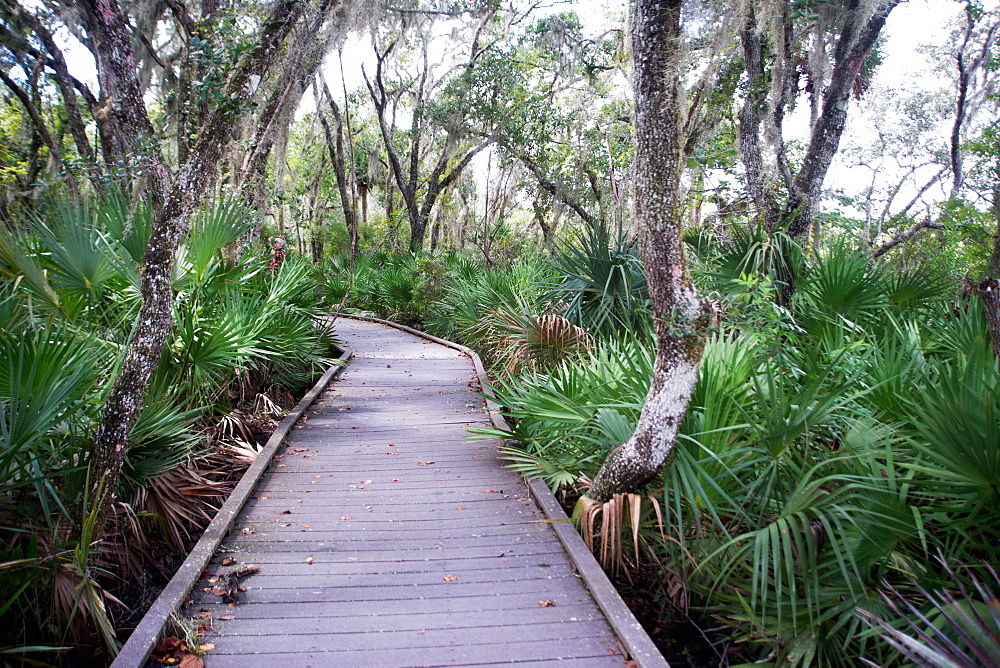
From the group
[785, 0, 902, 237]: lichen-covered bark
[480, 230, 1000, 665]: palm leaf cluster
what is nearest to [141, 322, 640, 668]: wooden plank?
[480, 230, 1000, 665]: palm leaf cluster

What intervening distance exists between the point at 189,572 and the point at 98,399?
1305 millimetres

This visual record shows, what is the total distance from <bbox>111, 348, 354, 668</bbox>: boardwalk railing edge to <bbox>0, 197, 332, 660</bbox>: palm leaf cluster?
0.20 m

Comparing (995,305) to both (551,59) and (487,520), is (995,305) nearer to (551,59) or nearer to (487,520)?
(487,520)

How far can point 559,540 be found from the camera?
3.81m

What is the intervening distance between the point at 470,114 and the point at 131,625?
14.2 m

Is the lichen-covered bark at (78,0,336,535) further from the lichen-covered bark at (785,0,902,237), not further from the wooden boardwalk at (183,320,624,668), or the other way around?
the lichen-covered bark at (785,0,902,237)

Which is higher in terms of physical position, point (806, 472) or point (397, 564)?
point (806, 472)

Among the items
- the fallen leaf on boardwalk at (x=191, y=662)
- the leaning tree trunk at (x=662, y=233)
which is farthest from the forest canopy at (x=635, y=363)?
the fallen leaf on boardwalk at (x=191, y=662)

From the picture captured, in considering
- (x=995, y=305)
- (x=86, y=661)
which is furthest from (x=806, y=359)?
(x=86, y=661)

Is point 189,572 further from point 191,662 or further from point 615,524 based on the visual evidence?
point 615,524

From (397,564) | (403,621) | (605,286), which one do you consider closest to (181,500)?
(397,564)

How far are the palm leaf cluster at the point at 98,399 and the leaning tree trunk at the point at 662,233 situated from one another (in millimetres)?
2802

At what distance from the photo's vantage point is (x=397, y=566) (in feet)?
11.4

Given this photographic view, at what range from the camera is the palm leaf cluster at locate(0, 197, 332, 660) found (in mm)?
2865
